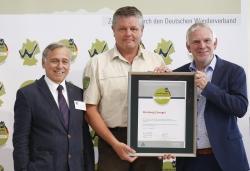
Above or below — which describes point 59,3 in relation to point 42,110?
above

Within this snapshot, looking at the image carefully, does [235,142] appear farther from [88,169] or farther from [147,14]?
[147,14]

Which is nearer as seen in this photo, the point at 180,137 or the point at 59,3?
the point at 180,137

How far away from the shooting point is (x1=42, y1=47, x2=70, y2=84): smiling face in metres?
2.31

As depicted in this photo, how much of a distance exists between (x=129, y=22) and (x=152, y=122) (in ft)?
2.15

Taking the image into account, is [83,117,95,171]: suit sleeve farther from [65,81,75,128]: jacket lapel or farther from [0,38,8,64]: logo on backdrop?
[0,38,8,64]: logo on backdrop

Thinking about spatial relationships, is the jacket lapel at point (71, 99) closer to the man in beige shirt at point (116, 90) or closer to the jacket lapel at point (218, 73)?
the man in beige shirt at point (116, 90)

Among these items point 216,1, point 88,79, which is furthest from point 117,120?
point 216,1

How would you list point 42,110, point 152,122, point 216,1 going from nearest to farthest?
point 42,110 → point 152,122 → point 216,1

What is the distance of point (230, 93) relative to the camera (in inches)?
91.0

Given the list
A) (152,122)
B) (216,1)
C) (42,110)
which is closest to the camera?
(42,110)

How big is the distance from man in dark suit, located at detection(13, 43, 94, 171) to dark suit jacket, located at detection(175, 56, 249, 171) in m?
0.83

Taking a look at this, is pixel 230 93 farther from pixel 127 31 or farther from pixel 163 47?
pixel 163 47

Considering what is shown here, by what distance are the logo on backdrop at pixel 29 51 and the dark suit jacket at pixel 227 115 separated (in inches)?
59.2

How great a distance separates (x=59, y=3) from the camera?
3.06 m
